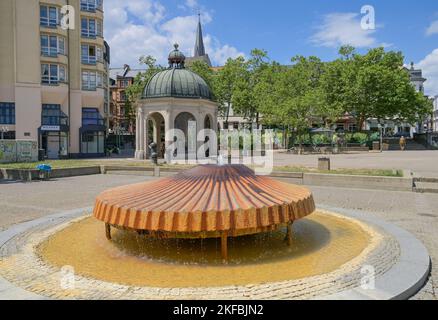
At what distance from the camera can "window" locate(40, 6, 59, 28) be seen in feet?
124

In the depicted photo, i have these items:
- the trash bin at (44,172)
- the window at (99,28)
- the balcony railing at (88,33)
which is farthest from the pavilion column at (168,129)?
the window at (99,28)

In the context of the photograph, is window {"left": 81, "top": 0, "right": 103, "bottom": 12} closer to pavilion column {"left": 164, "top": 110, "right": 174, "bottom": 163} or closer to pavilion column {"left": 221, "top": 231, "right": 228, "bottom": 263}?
pavilion column {"left": 164, "top": 110, "right": 174, "bottom": 163}

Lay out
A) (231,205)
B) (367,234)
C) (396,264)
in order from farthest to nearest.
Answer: (367,234)
(231,205)
(396,264)

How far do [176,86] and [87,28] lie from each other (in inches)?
707

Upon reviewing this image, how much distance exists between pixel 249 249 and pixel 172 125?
24.7 metres

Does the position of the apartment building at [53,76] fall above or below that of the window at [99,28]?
below

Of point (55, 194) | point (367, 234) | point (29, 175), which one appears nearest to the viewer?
point (367, 234)

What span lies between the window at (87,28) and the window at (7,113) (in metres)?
11.5

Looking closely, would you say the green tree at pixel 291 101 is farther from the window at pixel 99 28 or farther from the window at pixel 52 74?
the window at pixel 52 74

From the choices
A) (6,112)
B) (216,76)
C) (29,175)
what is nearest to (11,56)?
(6,112)

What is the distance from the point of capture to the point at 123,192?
7.22 metres

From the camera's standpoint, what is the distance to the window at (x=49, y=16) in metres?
37.8

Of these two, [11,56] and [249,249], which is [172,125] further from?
[249,249]

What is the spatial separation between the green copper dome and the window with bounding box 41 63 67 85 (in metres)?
12.4
